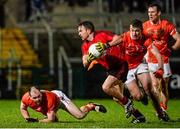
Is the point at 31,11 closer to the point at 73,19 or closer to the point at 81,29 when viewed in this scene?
the point at 73,19

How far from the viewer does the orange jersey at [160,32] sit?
14625mm

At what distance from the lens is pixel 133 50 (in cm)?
1426

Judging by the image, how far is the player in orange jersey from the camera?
47.7 ft

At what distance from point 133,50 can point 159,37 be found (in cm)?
98

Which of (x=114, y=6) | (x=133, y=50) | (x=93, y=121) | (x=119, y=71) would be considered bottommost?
(x=93, y=121)

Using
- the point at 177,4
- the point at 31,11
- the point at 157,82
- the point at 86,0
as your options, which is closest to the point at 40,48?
the point at 31,11

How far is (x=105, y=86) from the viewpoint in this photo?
14.1m

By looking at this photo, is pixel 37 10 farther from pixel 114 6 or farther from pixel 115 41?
pixel 115 41

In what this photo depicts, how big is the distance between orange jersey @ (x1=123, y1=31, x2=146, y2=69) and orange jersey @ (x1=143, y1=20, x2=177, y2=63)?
0.23 meters

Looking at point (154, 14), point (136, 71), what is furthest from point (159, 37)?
point (136, 71)

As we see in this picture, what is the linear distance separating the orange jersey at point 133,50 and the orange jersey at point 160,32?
0.23 meters

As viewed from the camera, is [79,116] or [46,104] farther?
[79,116]

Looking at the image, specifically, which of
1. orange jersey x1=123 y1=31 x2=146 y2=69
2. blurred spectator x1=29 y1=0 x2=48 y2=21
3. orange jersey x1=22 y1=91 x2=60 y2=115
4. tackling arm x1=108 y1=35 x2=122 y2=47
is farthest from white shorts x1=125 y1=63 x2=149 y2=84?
blurred spectator x1=29 y1=0 x2=48 y2=21

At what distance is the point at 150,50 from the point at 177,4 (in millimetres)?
21563
